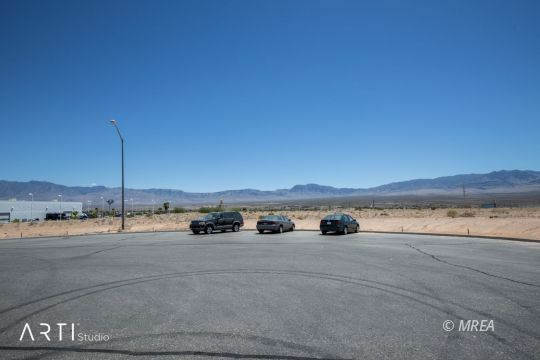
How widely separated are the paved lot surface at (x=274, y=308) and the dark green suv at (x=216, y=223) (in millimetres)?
16271

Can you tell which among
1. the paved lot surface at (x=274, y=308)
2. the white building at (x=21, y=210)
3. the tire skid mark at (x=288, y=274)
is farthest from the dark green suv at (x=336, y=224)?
the white building at (x=21, y=210)

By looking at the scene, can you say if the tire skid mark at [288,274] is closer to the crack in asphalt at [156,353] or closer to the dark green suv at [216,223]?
the crack in asphalt at [156,353]

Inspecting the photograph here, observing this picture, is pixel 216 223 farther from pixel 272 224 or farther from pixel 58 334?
pixel 58 334

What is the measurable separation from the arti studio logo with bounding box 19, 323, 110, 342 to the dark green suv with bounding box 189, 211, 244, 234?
23224 millimetres

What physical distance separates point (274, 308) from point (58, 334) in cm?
355

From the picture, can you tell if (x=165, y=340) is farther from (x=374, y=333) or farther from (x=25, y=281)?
(x=25, y=281)

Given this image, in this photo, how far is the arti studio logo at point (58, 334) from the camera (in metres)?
5.87

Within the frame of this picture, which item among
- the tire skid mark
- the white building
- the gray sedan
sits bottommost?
the tire skid mark

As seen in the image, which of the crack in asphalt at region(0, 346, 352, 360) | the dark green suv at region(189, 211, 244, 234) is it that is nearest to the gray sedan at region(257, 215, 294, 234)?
the dark green suv at region(189, 211, 244, 234)

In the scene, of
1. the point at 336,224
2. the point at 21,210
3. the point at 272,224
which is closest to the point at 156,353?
the point at 336,224

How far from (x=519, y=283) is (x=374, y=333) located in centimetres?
552

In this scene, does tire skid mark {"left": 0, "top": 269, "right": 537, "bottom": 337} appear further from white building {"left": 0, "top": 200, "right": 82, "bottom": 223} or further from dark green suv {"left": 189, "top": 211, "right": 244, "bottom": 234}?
white building {"left": 0, "top": 200, "right": 82, "bottom": 223}

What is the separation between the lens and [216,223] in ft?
102

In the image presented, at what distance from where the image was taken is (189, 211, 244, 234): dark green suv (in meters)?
29.8
